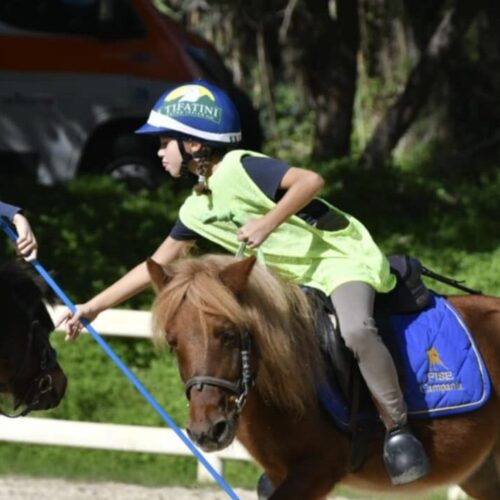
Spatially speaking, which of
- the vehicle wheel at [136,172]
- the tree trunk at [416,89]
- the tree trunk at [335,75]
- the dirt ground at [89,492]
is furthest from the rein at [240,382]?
the tree trunk at [335,75]

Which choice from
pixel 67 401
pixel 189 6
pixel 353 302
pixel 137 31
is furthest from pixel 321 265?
pixel 189 6

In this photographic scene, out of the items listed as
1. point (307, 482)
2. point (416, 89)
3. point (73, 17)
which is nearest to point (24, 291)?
point (307, 482)

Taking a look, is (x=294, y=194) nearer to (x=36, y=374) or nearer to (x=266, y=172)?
(x=266, y=172)

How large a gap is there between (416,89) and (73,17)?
3681 millimetres

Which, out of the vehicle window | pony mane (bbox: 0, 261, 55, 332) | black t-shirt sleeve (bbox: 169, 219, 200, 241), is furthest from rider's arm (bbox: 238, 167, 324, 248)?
the vehicle window

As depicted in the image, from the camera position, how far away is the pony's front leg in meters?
5.36

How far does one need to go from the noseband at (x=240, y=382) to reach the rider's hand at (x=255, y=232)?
38 centimetres

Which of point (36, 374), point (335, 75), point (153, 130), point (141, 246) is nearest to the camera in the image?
point (153, 130)

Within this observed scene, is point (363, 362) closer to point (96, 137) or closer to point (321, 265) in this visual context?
point (321, 265)

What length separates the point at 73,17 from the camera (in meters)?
13.2

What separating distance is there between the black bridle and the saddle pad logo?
161cm

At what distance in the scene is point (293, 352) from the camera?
5.42 meters

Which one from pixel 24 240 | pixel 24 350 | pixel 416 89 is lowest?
pixel 416 89

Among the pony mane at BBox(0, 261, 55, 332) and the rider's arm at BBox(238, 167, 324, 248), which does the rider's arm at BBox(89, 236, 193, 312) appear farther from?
the rider's arm at BBox(238, 167, 324, 248)
